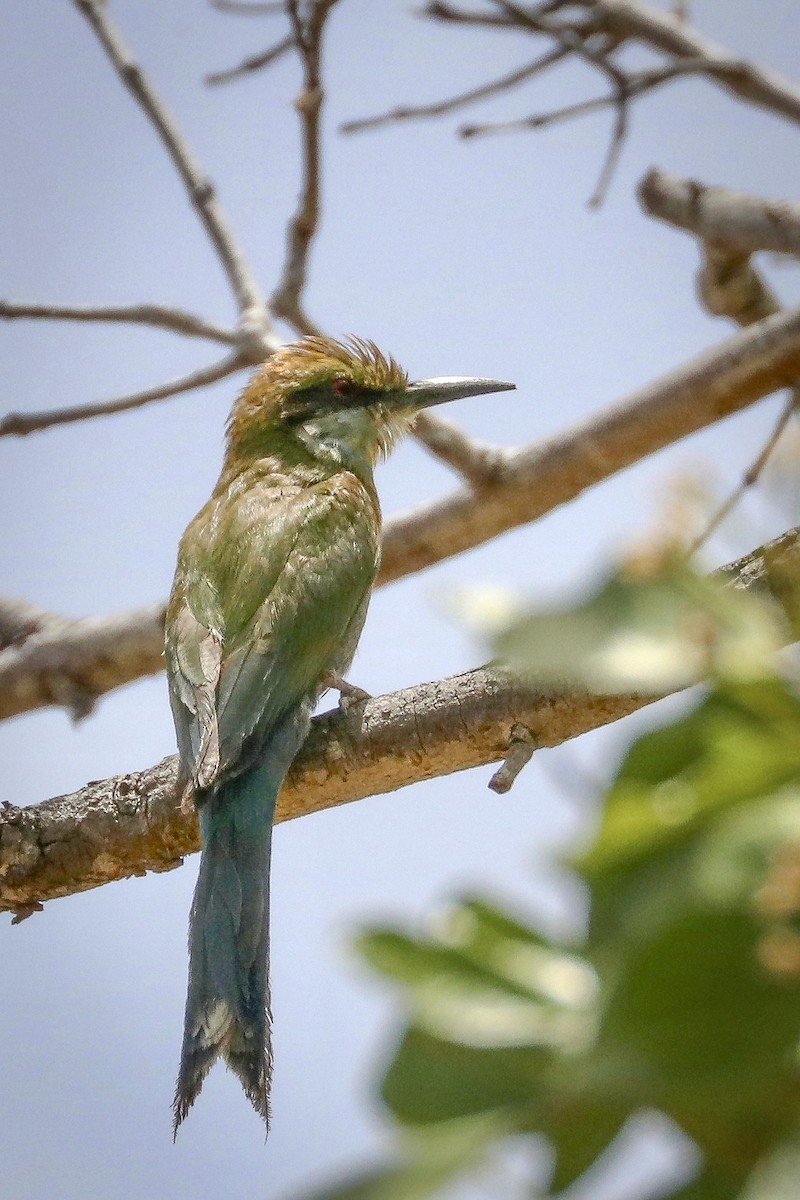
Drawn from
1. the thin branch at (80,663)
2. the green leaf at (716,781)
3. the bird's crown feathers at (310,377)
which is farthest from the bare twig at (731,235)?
the green leaf at (716,781)

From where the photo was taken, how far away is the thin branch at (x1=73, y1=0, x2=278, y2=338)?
420 centimetres

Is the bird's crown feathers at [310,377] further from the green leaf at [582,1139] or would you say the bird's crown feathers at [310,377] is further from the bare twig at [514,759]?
the green leaf at [582,1139]

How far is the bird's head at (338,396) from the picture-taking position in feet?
14.3

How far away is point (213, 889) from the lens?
2.63 metres

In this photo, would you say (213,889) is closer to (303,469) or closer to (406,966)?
(303,469)

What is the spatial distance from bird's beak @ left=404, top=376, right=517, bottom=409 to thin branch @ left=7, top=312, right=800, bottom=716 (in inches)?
27.8

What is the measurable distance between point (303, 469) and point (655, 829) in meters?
3.63

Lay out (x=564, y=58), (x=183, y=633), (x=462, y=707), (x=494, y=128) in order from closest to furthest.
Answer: (x=462, y=707) < (x=183, y=633) < (x=494, y=128) < (x=564, y=58)

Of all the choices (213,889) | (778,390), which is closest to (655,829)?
(213,889)

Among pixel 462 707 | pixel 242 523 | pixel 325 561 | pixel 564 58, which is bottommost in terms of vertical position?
pixel 462 707

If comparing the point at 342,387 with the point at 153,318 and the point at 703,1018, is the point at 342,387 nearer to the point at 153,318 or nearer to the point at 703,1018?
the point at 153,318

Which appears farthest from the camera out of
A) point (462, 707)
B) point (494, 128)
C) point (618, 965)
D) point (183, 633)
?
point (494, 128)

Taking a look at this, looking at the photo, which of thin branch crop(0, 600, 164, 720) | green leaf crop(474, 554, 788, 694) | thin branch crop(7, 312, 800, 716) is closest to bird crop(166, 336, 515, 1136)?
thin branch crop(7, 312, 800, 716)

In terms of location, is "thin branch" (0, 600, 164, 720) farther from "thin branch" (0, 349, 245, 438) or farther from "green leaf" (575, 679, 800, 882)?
"green leaf" (575, 679, 800, 882)
